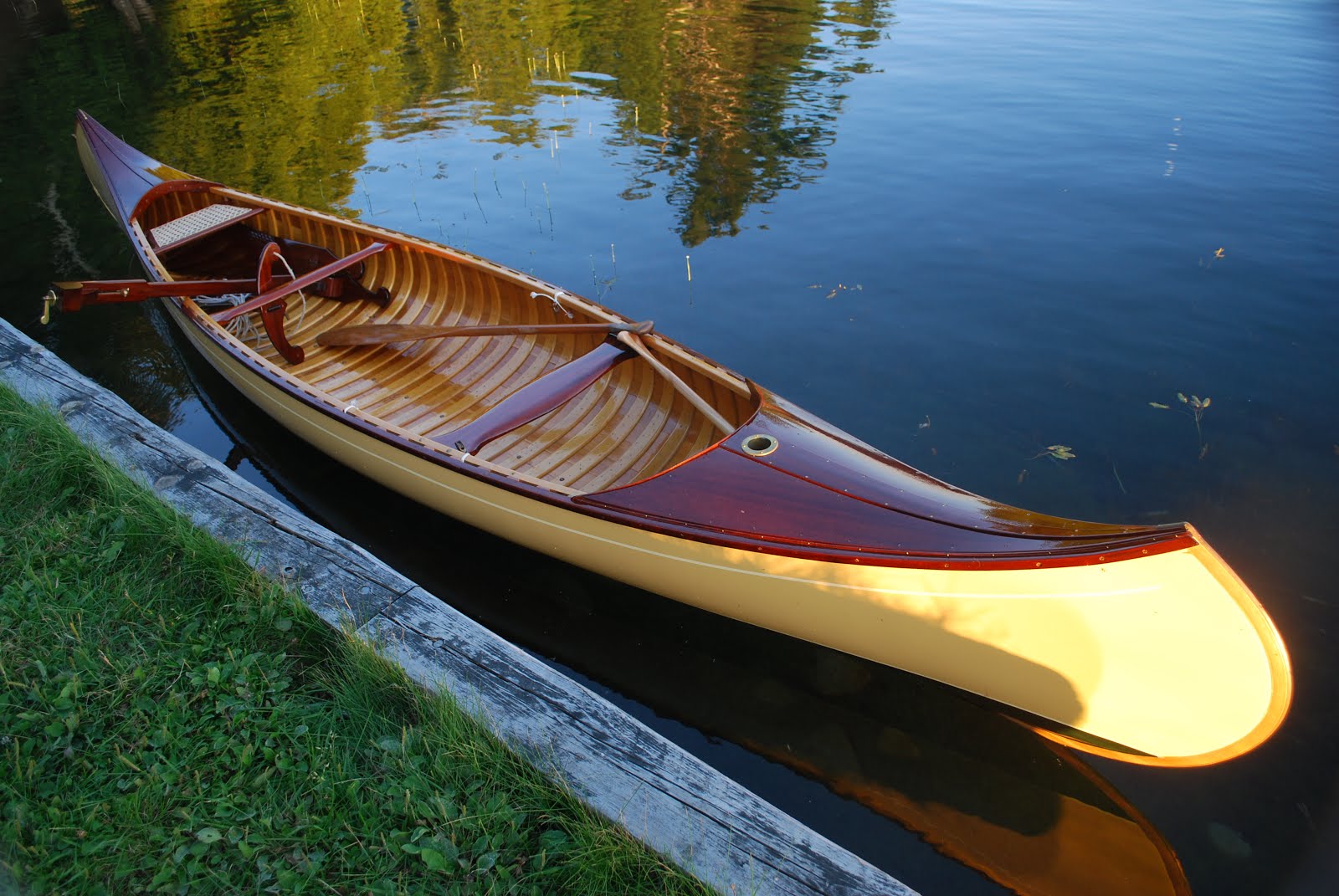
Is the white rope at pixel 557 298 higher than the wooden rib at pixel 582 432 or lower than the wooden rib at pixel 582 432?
higher

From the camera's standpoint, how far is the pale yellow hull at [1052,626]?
10.1 feet

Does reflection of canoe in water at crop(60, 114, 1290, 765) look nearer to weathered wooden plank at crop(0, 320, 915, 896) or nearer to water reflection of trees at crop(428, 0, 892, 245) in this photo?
weathered wooden plank at crop(0, 320, 915, 896)

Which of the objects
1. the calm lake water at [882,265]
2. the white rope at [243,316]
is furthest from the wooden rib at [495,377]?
the calm lake water at [882,265]

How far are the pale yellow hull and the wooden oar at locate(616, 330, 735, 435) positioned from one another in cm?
86

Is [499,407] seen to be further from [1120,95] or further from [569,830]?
[1120,95]

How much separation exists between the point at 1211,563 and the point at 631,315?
553 centimetres

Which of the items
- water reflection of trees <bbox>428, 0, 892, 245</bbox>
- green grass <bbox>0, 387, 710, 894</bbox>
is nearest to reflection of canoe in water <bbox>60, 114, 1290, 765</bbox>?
green grass <bbox>0, 387, 710, 894</bbox>

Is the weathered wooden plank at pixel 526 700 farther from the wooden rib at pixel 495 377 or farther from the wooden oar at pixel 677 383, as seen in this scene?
the wooden oar at pixel 677 383

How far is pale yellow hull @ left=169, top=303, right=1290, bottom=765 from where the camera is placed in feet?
10.1

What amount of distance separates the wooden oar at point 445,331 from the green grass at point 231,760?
2134mm

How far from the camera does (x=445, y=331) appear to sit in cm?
548

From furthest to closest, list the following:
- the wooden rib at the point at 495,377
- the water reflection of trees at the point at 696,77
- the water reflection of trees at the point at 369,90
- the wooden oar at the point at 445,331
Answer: the water reflection of trees at the point at 696,77 < the water reflection of trees at the point at 369,90 < the wooden oar at the point at 445,331 < the wooden rib at the point at 495,377

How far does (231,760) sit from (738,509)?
7.52 feet

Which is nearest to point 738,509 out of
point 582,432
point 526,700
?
point 526,700
